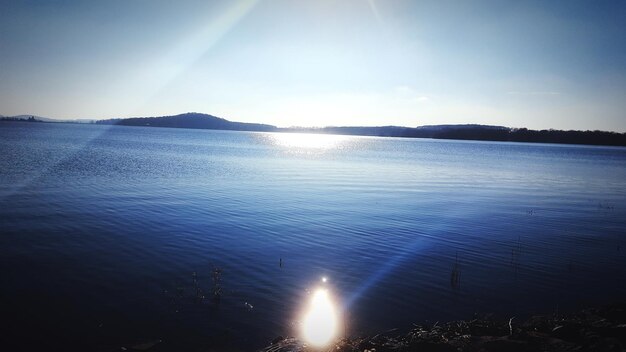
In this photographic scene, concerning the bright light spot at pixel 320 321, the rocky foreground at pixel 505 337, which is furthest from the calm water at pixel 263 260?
the rocky foreground at pixel 505 337

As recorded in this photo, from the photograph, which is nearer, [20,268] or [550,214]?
[20,268]

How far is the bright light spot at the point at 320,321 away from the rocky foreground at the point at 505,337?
566 mm

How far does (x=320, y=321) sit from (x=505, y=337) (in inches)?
192

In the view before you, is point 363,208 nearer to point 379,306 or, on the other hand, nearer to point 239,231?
point 239,231

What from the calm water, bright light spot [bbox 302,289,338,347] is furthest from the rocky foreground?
the calm water

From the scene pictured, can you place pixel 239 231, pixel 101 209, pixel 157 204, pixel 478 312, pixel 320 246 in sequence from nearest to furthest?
pixel 478 312 → pixel 320 246 → pixel 239 231 → pixel 101 209 → pixel 157 204

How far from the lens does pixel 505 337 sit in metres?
8.15

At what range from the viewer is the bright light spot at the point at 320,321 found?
30.9 feet

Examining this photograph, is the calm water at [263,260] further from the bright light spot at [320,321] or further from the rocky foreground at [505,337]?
the rocky foreground at [505,337]

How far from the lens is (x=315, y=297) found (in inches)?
464

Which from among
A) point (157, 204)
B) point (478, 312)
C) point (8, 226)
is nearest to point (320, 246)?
point (478, 312)

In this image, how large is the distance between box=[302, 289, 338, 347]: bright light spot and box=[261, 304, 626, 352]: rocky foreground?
1.86 feet

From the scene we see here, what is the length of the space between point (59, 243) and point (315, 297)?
1280cm

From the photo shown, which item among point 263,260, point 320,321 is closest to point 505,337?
point 320,321
